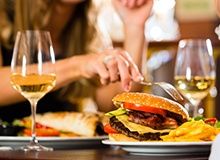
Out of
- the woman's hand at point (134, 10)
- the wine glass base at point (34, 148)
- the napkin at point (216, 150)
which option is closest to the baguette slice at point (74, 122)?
the wine glass base at point (34, 148)


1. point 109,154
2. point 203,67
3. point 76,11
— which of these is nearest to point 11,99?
point 76,11

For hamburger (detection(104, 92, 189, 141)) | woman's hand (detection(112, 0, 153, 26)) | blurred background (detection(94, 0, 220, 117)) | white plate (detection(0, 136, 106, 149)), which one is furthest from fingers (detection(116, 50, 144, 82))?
blurred background (detection(94, 0, 220, 117))

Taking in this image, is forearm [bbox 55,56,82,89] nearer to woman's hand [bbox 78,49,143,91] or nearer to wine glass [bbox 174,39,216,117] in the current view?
woman's hand [bbox 78,49,143,91]

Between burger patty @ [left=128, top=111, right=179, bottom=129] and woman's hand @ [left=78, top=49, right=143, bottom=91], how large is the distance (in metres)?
0.26

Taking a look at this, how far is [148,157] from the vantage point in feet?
4.18

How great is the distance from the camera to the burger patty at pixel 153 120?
1312mm

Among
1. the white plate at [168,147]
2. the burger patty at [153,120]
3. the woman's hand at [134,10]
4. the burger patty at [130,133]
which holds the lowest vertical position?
the white plate at [168,147]

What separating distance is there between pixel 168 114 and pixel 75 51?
1305mm

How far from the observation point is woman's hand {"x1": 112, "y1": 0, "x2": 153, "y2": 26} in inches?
80.3

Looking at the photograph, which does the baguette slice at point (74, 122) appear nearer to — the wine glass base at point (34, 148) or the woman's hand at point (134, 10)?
the wine glass base at point (34, 148)

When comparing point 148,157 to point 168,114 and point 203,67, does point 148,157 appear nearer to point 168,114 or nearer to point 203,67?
A: point 168,114

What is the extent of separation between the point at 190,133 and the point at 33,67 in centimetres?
42

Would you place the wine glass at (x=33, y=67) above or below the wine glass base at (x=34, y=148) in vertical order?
above

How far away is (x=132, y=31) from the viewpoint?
2250mm
